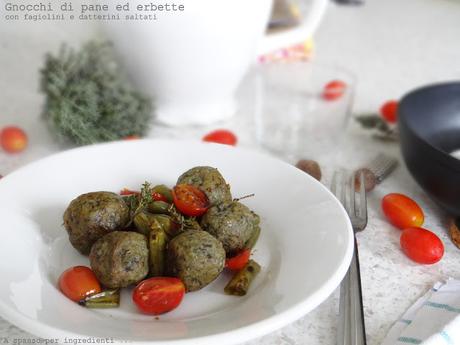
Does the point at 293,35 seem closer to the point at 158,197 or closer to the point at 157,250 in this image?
the point at 158,197

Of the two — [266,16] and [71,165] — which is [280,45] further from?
[71,165]

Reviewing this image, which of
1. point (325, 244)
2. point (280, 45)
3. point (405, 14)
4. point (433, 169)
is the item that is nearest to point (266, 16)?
point (280, 45)

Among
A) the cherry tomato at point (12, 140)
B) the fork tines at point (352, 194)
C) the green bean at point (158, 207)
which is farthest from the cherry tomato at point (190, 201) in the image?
the cherry tomato at point (12, 140)

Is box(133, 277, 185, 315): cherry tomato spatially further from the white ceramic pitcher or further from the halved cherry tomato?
the white ceramic pitcher

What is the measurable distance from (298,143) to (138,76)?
34 cm

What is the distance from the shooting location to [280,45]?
1145 mm

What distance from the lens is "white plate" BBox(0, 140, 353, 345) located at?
0.51 metres

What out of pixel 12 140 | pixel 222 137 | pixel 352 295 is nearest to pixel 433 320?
pixel 352 295

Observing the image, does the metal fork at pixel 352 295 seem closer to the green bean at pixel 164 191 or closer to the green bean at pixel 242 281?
the green bean at pixel 242 281

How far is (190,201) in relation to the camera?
Result: 0.65m

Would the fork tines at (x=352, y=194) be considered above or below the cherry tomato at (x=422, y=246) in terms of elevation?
above

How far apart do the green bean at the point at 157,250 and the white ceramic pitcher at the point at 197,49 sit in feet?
1.46

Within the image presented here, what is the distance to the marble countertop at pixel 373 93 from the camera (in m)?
0.65

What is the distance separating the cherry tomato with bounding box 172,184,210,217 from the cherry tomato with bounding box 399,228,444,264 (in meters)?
0.29
